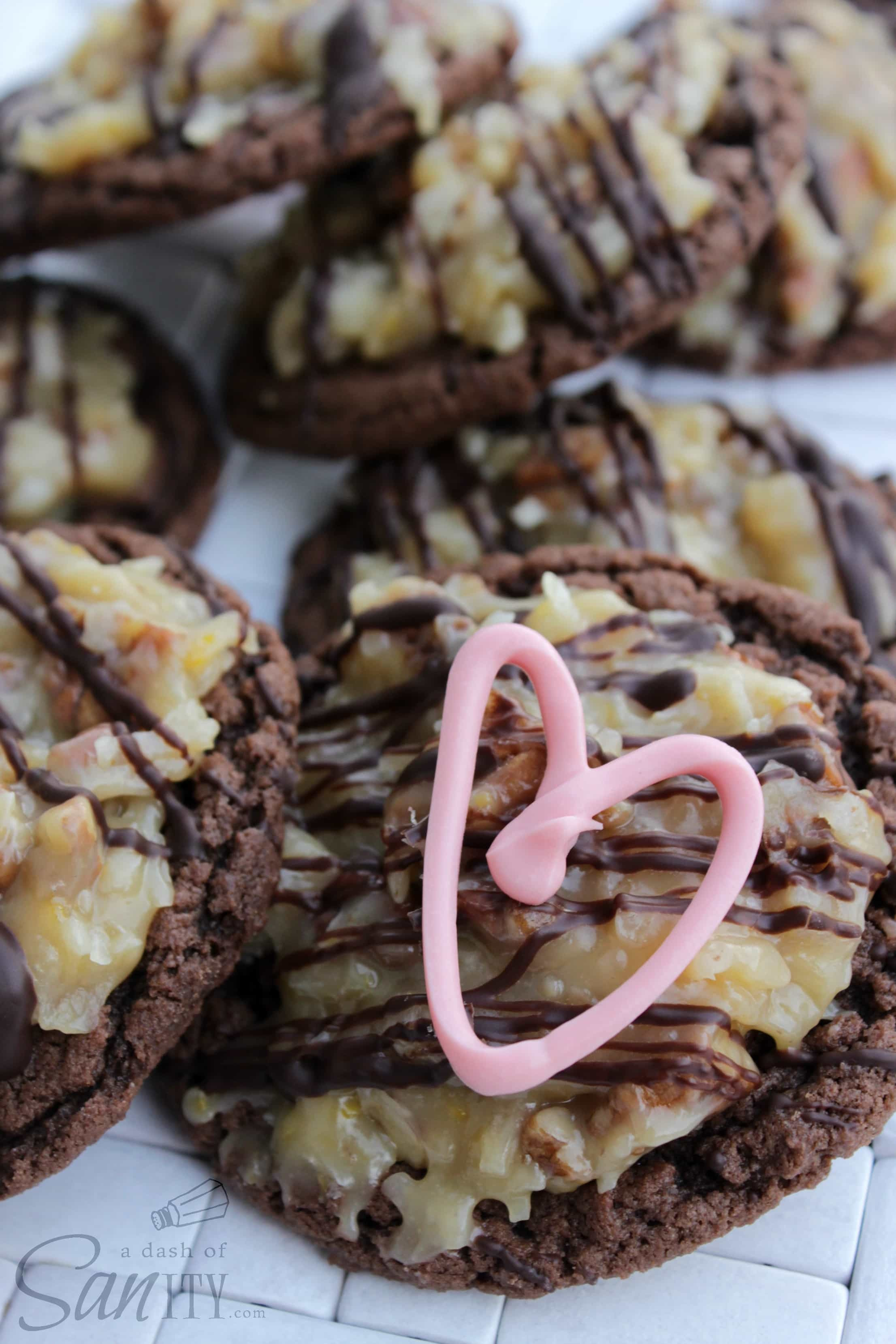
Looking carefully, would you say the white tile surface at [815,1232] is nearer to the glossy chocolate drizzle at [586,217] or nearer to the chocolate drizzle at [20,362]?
the glossy chocolate drizzle at [586,217]

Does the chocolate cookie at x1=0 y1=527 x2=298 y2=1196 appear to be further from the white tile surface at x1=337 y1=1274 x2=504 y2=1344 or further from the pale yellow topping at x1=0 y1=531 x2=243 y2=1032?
the white tile surface at x1=337 y1=1274 x2=504 y2=1344

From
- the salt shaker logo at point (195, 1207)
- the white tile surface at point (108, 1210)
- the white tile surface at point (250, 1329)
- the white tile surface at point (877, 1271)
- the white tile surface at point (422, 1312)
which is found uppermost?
the white tile surface at point (108, 1210)

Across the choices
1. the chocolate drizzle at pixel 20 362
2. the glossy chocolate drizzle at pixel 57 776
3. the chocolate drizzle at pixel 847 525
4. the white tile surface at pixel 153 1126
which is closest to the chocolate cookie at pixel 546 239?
the chocolate drizzle at pixel 847 525

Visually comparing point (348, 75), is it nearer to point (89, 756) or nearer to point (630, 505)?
point (630, 505)

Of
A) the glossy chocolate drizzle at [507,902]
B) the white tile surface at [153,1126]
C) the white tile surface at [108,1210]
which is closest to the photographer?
the glossy chocolate drizzle at [507,902]

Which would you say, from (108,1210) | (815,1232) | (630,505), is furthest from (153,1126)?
(630,505)

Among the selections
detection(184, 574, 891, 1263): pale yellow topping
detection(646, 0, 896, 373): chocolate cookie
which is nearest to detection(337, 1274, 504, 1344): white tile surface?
detection(184, 574, 891, 1263): pale yellow topping
